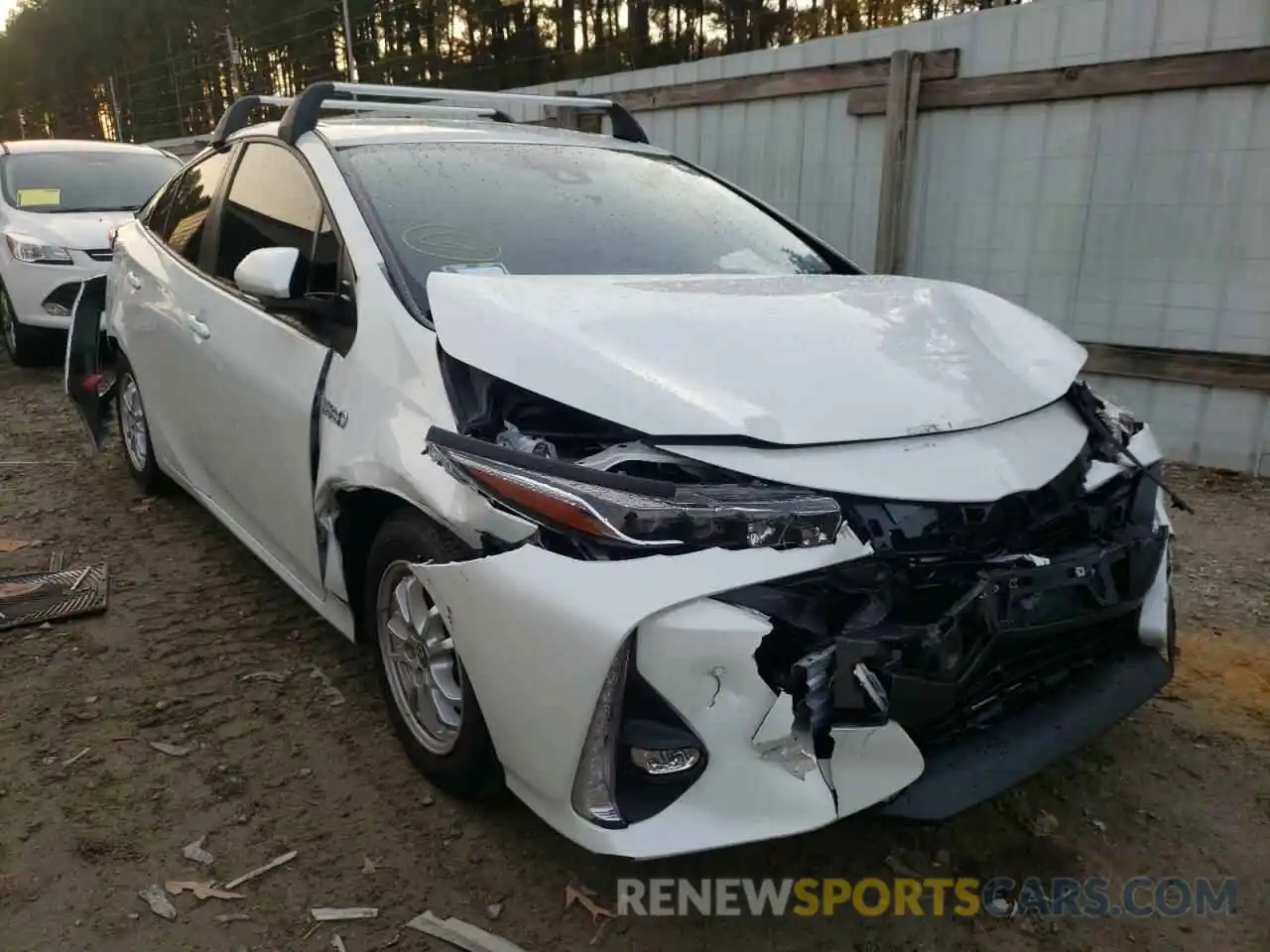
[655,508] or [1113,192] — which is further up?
[1113,192]

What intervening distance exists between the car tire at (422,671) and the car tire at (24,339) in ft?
20.9

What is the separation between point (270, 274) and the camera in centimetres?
267

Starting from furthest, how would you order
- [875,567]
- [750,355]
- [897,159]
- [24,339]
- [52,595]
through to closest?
[24,339]
[897,159]
[52,595]
[750,355]
[875,567]

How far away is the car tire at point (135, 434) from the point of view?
455cm

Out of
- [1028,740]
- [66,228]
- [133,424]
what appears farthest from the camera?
[66,228]

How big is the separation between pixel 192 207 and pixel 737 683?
3.25 metres

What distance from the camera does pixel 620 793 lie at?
6.33ft

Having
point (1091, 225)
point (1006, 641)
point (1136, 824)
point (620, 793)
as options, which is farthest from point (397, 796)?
point (1091, 225)

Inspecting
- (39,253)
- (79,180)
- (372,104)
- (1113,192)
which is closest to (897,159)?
(1113,192)

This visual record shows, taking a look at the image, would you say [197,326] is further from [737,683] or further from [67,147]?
[67,147]

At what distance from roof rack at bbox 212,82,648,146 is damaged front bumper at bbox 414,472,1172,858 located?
196cm

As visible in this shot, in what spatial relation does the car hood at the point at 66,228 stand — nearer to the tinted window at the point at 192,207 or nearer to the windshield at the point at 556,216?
the tinted window at the point at 192,207

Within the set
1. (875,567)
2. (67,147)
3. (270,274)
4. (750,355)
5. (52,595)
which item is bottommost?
(52,595)

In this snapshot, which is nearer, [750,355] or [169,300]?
[750,355]
